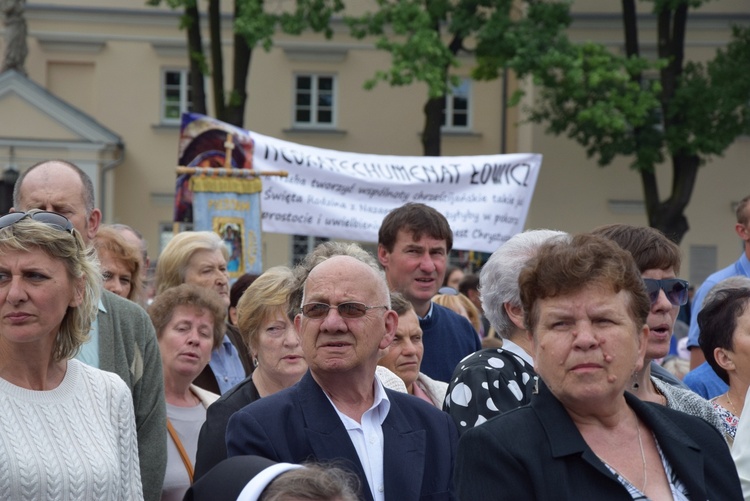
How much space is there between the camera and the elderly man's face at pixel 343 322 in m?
3.92

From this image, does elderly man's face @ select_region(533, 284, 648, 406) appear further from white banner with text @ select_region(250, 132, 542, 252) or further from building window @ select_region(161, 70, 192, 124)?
building window @ select_region(161, 70, 192, 124)

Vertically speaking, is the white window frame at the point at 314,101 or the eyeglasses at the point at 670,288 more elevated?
the white window frame at the point at 314,101

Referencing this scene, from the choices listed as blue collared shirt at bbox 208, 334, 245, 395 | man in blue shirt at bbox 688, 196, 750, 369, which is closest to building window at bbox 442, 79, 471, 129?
man in blue shirt at bbox 688, 196, 750, 369

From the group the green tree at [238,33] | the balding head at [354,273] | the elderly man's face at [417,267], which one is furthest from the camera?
the green tree at [238,33]

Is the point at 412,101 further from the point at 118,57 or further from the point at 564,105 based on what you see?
→ the point at 118,57

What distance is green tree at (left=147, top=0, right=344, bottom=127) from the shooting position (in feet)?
69.8

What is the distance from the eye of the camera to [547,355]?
10.4 ft

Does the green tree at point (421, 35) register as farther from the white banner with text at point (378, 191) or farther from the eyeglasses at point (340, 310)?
the eyeglasses at point (340, 310)

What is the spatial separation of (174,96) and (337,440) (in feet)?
80.7

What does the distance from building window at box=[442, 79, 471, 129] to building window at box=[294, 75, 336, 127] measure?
8.50ft

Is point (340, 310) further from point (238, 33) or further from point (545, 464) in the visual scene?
point (238, 33)

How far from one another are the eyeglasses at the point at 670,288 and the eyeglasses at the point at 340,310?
1.22 m

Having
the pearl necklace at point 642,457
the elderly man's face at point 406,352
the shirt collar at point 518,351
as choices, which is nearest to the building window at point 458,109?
the elderly man's face at point 406,352

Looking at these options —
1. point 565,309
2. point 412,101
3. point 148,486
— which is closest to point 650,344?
point 565,309
